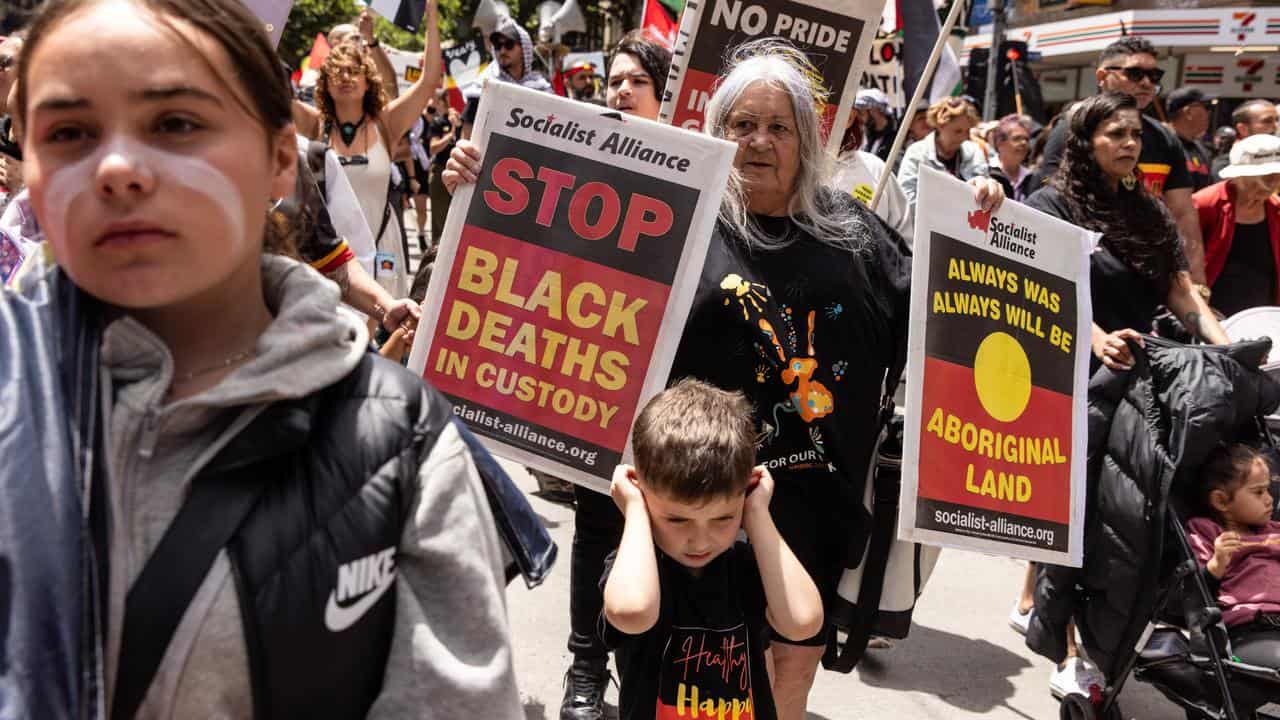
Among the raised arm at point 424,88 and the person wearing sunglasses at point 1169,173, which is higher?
the person wearing sunglasses at point 1169,173

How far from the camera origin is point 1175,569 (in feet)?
11.4

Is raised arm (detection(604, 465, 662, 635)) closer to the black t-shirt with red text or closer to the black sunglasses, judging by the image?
the black t-shirt with red text

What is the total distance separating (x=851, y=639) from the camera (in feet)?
9.82

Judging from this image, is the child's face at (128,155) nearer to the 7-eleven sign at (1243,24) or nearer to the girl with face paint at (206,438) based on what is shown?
the girl with face paint at (206,438)

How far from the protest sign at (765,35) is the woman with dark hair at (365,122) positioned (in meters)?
1.80

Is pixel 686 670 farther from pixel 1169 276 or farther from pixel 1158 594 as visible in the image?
pixel 1169 276

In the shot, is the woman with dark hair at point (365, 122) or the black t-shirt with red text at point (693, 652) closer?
the black t-shirt with red text at point (693, 652)

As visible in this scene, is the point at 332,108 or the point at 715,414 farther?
the point at 332,108

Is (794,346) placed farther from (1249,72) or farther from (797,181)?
(1249,72)

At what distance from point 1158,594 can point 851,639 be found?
1086 millimetres

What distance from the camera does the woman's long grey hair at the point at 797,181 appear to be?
2.88m

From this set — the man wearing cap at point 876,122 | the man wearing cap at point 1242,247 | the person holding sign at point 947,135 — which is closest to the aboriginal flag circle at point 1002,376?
the man wearing cap at point 1242,247

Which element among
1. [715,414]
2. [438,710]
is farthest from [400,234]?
[438,710]

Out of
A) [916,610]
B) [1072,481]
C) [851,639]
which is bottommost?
[916,610]
